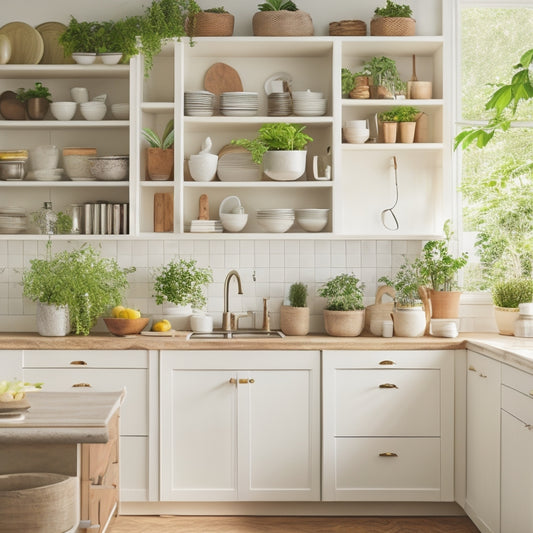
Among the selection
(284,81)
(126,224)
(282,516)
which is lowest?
(282,516)

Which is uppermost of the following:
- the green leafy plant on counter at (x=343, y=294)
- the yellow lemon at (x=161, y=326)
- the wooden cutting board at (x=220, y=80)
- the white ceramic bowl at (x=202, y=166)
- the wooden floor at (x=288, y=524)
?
the wooden cutting board at (x=220, y=80)

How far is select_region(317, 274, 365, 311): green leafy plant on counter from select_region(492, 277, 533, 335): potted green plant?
2.60 feet

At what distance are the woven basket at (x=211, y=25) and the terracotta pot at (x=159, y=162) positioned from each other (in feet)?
2.28

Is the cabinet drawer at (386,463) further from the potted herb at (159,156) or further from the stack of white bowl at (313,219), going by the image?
the potted herb at (159,156)

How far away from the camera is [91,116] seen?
461 cm

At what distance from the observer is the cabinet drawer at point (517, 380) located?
3.24 meters

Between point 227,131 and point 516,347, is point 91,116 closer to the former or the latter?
point 227,131

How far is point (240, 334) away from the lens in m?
4.57

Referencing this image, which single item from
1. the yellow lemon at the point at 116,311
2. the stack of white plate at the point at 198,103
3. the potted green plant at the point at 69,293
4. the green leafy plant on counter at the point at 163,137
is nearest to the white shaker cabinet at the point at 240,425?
the yellow lemon at the point at 116,311

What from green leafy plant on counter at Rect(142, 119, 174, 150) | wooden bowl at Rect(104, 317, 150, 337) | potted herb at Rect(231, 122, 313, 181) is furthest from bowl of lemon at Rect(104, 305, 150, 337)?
potted herb at Rect(231, 122, 313, 181)

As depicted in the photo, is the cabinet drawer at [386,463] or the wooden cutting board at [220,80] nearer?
the cabinet drawer at [386,463]

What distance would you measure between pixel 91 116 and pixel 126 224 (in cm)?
67

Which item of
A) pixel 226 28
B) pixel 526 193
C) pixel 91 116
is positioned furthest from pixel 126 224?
pixel 526 193

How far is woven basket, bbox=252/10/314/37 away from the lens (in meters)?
4.54
